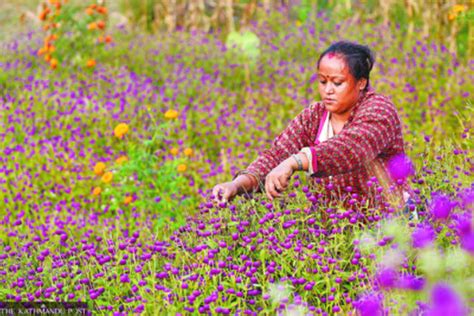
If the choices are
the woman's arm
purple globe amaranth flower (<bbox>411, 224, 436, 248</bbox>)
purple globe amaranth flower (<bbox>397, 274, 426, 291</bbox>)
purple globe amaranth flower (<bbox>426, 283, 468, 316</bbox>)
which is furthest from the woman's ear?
purple globe amaranth flower (<bbox>426, 283, 468, 316</bbox>)

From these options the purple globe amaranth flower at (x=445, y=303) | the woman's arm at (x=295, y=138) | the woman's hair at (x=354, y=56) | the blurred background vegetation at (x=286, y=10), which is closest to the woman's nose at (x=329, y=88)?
the woman's hair at (x=354, y=56)

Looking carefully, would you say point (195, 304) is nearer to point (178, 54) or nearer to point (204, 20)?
point (178, 54)

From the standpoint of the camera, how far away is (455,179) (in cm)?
276

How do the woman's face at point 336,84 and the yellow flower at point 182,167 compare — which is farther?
the yellow flower at point 182,167

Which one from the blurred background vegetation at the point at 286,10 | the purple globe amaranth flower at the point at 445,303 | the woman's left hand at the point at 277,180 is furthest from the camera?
the blurred background vegetation at the point at 286,10

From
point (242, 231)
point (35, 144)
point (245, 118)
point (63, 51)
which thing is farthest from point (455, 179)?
point (63, 51)

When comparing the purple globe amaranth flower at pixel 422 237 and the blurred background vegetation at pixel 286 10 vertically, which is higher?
the purple globe amaranth flower at pixel 422 237

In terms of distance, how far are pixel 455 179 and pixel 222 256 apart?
1009mm

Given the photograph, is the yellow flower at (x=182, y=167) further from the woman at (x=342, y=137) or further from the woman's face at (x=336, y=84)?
the woman's face at (x=336, y=84)

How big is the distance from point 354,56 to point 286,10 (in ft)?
18.6

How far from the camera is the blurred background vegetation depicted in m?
6.45

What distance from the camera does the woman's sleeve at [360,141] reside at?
2.60 m

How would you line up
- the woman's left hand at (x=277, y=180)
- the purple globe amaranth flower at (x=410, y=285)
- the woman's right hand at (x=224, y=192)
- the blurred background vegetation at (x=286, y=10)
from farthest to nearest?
the blurred background vegetation at (x=286, y=10), the woman's right hand at (x=224, y=192), the woman's left hand at (x=277, y=180), the purple globe amaranth flower at (x=410, y=285)

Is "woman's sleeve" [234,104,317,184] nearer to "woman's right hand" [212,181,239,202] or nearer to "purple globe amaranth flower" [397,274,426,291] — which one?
"woman's right hand" [212,181,239,202]
